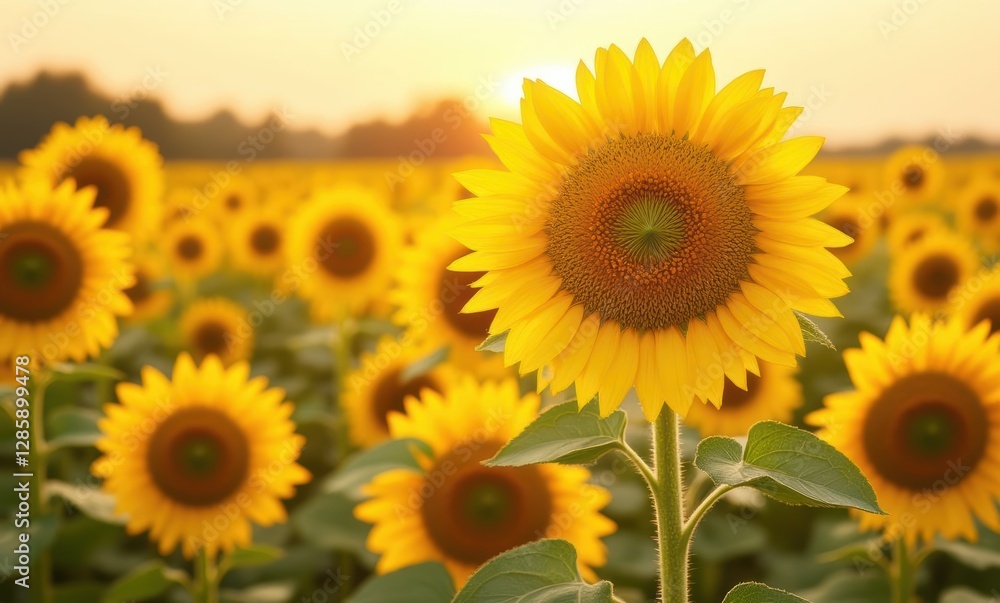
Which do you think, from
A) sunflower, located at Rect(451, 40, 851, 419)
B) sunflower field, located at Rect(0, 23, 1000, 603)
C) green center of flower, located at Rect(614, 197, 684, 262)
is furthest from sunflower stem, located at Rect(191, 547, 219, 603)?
green center of flower, located at Rect(614, 197, 684, 262)

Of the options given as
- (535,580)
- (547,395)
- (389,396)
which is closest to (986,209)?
(547,395)

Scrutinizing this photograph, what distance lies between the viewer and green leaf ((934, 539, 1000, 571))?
337 centimetres

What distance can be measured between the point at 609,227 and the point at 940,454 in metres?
2.05

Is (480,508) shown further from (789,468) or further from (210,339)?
(210,339)

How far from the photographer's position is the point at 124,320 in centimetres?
983

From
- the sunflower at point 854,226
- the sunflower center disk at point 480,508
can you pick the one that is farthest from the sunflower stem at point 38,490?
the sunflower at point 854,226

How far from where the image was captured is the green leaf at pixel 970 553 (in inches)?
133

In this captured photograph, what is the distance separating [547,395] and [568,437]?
145 inches

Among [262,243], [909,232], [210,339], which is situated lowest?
[210,339]

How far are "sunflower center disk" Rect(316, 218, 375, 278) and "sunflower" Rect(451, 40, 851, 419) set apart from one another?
17.0ft

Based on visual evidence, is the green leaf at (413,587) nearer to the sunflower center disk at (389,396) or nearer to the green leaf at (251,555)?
the green leaf at (251,555)

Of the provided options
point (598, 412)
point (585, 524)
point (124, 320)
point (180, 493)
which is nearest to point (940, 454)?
point (585, 524)

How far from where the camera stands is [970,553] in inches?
135

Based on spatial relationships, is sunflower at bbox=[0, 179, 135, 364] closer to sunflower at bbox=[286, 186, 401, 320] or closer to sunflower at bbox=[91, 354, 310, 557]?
sunflower at bbox=[91, 354, 310, 557]
